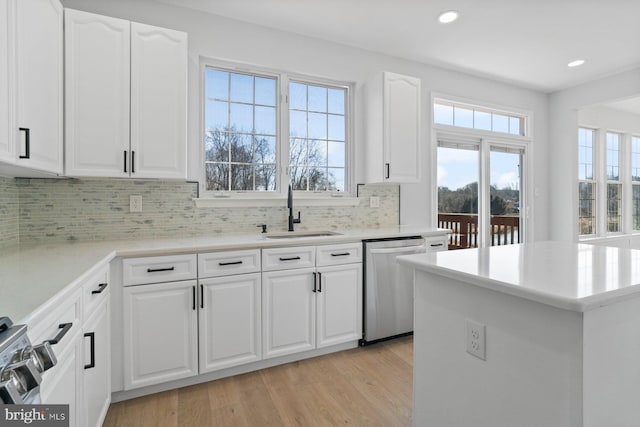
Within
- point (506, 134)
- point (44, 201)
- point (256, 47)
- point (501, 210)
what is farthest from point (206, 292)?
point (506, 134)

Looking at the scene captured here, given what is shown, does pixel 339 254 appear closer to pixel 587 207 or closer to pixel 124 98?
pixel 124 98

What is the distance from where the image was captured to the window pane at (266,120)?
304 centimetres

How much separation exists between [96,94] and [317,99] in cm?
188

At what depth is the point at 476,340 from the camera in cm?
115

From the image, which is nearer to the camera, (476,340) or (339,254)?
(476,340)

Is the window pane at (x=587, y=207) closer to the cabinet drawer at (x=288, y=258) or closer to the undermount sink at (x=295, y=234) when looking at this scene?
the undermount sink at (x=295, y=234)

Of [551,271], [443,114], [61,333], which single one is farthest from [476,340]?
[443,114]

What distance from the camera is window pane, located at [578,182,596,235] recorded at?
516cm

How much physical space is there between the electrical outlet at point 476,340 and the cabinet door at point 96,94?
7.30ft

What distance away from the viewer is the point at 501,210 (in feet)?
14.8

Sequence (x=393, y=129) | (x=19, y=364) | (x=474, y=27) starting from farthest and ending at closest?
(x=393, y=129), (x=474, y=27), (x=19, y=364)

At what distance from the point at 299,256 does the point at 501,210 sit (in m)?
3.34

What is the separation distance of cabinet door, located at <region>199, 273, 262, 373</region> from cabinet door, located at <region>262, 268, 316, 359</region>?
68 millimetres

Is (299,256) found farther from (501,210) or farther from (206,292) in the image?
(501,210)
